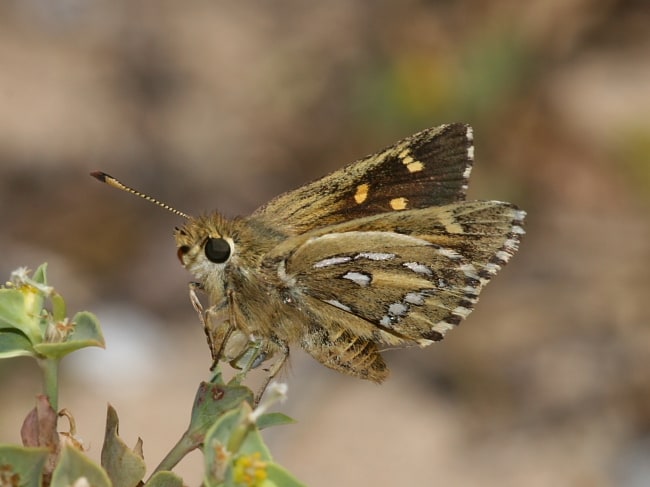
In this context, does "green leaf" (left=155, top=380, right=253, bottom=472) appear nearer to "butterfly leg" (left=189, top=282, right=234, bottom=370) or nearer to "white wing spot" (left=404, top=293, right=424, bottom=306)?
"butterfly leg" (left=189, top=282, right=234, bottom=370)

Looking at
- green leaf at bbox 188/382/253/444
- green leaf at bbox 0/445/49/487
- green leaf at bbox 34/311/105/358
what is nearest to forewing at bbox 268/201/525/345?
green leaf at bbox 188/382/253/444

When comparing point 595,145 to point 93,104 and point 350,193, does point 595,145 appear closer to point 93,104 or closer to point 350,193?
point 93,104

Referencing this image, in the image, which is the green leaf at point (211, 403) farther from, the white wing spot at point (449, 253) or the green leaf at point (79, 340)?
the white wing spot at point (449, 253)

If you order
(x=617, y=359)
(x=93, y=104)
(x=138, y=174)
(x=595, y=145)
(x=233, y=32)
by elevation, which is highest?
(x=233, y=32)

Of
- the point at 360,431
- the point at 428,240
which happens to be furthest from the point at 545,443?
the point at 428,240

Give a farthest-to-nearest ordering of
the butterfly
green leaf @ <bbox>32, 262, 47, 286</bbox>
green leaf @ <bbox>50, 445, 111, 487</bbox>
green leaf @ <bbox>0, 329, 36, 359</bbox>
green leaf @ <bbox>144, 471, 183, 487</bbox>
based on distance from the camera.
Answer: the butterfly, green leaf @ <bbox>32, 262, 47, 286</bbox>, green leaf @ <bbox>0, 329, 36, 359</bbox>, green leaf @ <bbox>144, 471, 183, 487</bbox>, green leaf @ <bbox>50, 445, 111, 487</bbox>

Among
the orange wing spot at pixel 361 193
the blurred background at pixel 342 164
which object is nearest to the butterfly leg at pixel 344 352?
the orange wing spot at pixel 361 193

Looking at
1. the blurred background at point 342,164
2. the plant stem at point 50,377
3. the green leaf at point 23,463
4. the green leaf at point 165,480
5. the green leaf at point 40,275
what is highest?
the blurred background at point 342,164
